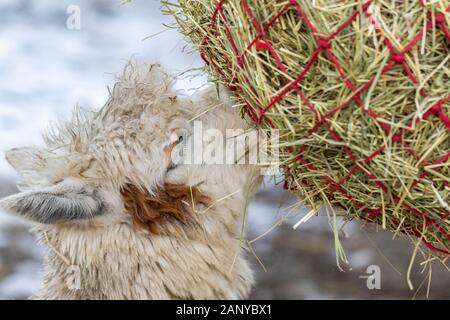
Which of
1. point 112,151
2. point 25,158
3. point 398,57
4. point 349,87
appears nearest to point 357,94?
point 349,87

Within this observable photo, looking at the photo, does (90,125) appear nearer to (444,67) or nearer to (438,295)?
(444,67)

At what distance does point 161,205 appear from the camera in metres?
2.94

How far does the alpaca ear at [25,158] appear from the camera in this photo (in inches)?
119

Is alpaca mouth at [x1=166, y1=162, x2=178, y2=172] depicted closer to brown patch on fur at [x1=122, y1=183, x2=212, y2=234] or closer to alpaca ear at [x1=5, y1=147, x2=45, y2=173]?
brown patch on fur at [x1=122, y1=183, x2=212, y2=234]

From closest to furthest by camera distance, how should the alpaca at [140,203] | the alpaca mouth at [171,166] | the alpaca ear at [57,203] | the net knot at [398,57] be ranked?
the net knot at [398,57] → the alpaca ear at [57,203] → the alpaca at [140,203] → the alpaca mouth at [171,166]

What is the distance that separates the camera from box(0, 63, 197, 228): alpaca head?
114 inches

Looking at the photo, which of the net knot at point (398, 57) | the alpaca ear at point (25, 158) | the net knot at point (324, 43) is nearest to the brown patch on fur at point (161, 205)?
the alpaca ear at point (25, 158)

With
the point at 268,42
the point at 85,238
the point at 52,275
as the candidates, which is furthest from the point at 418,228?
the point at 52,275

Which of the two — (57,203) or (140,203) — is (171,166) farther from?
(57,203)

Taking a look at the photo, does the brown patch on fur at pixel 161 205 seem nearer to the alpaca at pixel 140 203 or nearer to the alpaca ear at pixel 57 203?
the alpaca at pixel 140 203

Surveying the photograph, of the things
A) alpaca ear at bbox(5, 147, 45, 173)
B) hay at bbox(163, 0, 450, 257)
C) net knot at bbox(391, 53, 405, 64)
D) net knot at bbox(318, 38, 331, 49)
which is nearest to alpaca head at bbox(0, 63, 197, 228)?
alpaca ear at bbox(5, 147, 45, 173)

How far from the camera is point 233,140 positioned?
2986 millimetres
